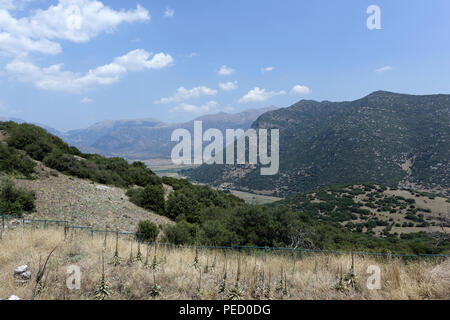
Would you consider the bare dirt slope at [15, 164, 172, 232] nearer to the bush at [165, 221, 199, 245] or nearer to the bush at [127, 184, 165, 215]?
the bush at [127, 184, 165, 215]

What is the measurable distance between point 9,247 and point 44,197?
10248 mm

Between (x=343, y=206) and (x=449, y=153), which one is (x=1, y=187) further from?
(x=449, y=153)

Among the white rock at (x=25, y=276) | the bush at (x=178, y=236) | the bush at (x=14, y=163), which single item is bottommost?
the bush at (x=178, y=236)

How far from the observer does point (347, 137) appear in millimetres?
83812

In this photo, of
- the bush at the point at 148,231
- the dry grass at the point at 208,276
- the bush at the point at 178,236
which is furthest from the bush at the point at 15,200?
the bush at the point at 178,236

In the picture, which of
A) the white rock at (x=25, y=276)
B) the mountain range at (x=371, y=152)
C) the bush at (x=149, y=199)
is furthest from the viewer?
the mountain range at (x=371, y=152)

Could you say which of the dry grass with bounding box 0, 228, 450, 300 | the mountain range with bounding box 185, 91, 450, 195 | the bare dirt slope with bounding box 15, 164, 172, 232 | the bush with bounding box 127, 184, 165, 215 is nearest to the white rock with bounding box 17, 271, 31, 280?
the dry grass with bounding box 0, 228, 450, 300

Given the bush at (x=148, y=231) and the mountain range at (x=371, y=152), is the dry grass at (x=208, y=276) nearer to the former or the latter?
the bush at (x=148, y=231)

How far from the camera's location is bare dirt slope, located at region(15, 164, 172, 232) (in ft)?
47.9

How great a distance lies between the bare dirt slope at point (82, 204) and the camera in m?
14.6

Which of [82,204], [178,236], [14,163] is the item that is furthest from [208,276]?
[14,163]

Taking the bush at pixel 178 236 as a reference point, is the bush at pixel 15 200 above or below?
above

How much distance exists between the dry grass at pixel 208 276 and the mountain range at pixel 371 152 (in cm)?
7061

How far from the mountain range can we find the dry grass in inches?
2780
